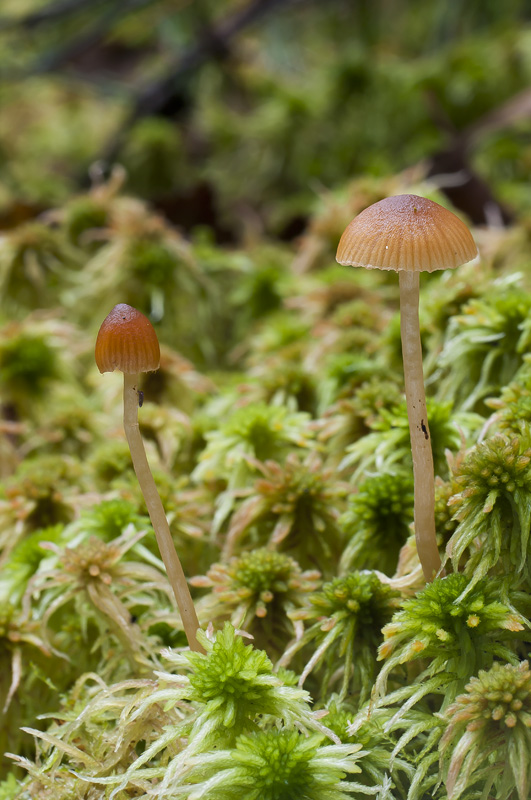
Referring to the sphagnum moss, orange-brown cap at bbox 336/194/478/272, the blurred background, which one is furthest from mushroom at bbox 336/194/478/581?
the blurred background

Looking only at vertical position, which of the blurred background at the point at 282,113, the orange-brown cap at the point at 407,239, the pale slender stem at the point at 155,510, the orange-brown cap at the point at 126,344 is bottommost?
the pale slender stem at the point at 155,510

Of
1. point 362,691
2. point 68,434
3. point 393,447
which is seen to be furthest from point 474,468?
point 68,434

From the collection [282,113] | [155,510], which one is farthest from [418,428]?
[282,113]

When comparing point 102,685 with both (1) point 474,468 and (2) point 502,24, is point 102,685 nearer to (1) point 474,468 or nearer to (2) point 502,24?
(1) point 474,468

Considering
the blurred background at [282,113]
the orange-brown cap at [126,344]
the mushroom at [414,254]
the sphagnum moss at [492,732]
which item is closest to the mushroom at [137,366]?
the orange-brown cap at [126,344]

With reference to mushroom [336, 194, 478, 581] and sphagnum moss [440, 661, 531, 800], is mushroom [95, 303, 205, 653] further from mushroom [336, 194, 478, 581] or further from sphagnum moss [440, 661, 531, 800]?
sphagnum moss [440, 661, 531, 800]

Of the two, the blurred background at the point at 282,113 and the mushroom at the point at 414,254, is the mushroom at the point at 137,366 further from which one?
the blurred background at the point at 282,113
